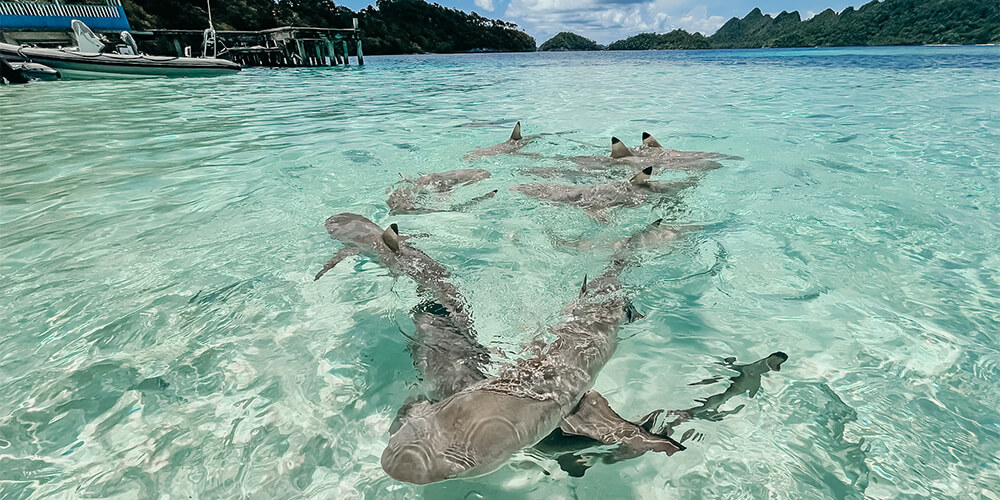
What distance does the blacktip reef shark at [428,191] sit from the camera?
6852 mm

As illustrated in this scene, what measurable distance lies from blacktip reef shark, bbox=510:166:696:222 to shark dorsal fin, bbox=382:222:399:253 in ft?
8.99

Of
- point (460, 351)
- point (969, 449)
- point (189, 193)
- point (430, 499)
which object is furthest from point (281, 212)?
point (969, 449)

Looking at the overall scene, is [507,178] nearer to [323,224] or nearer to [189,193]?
[323,224]

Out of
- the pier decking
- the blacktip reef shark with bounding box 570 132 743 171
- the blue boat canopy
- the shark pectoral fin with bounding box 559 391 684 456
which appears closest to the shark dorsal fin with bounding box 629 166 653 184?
the blacktip reef shark with bounding box 570 132 743 171

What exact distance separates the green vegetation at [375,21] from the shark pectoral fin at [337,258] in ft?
237

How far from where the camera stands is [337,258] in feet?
16.1

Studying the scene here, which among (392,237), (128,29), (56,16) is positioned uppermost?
(56,16)

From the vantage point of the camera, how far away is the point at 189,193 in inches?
283

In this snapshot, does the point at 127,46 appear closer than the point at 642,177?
No

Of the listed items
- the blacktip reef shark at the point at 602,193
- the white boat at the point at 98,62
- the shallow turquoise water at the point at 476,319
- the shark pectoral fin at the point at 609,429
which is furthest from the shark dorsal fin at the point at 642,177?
the white boat at the point at 98,62

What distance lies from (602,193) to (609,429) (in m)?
4.64

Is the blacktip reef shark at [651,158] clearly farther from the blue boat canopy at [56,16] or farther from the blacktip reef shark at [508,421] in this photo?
the blue boat canopy at [56,16]

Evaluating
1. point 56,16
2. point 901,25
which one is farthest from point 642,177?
point 901,25

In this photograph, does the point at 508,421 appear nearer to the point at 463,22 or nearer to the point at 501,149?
the point at 501,149
